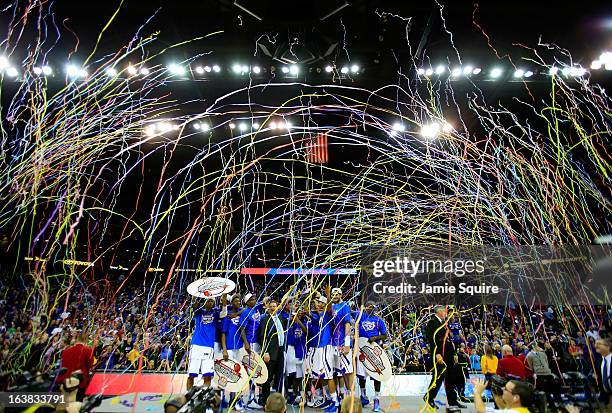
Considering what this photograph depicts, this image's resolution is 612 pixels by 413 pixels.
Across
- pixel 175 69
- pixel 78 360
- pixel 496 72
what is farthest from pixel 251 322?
pixel 496 72

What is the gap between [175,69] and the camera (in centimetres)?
883

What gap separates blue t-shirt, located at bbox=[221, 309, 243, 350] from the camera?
290 inches

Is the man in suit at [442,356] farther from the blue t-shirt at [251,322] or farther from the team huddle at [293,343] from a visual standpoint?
the blue t-shirt at [251,322]

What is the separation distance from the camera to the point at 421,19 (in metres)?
7.27

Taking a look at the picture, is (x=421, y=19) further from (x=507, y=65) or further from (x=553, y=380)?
(x=553, y=380)

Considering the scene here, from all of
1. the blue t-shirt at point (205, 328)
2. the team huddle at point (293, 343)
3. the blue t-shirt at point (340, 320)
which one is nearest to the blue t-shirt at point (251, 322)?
the team huddle at point (293, 343)

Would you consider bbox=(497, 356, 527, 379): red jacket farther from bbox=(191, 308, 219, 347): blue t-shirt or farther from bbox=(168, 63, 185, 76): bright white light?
bbox=(168, 63, 185, 76): bright white light

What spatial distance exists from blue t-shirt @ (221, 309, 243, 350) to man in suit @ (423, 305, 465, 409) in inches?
138

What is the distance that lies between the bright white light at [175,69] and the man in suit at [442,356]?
7152 mm

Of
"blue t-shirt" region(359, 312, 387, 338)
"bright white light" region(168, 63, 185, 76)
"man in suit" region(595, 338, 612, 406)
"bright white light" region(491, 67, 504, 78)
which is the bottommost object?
"man in suit" region(595, 338, 612, 406)

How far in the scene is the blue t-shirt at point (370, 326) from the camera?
7859 millimetres

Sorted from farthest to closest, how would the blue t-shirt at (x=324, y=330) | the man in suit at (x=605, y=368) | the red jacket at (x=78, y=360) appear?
the blue t-shirt at (x=324, y=330) → the red jacket at (x=78, y=360) → the man in suit at (x=605, y=368)

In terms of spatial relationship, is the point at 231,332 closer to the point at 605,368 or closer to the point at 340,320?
the point at 340,320

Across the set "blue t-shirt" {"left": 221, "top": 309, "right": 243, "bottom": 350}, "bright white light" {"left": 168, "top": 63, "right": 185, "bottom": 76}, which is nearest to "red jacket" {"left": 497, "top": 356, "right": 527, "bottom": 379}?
"blue t-shirt" {"left": 221, "top": 309, "right": 243, "bottom": 350}
